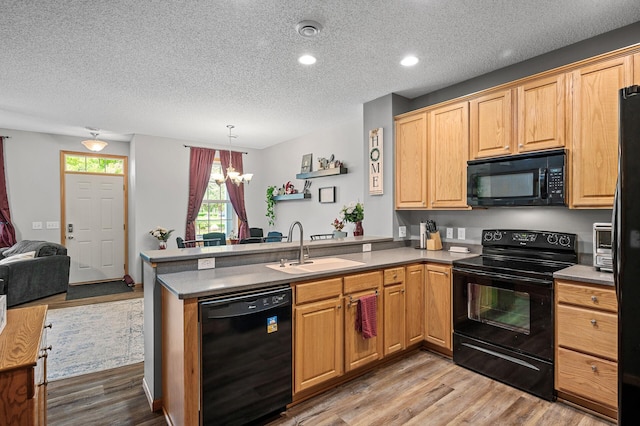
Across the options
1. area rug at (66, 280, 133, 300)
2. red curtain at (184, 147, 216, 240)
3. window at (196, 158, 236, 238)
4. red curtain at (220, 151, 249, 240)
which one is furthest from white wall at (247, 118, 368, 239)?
area rug at (66, 280, 133, 300)

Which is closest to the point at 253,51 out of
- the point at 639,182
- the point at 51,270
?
the point at 639,182

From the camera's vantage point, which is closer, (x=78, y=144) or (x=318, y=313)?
(x=318, y=313)

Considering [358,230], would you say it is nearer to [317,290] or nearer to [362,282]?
[362,282]

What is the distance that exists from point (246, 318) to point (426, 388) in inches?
60.9

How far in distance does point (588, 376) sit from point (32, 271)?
6585mm

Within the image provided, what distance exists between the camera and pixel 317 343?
2.41 meters

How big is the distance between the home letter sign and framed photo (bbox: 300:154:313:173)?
2.02 meters

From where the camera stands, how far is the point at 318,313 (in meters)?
Answer: 2.40

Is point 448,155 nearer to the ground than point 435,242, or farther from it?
farther from it

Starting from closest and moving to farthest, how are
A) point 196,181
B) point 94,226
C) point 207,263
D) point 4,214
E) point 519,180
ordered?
1. point 207,263
2. point 519,180
3. point 4,214
4. point 94,226
5. point 196,181

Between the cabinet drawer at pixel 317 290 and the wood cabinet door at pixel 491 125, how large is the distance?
1.85 meters

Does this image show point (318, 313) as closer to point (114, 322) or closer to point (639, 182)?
point (639, 182)

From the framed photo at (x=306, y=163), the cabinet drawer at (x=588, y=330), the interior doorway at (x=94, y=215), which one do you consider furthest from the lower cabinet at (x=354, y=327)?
the interior doorway at (x=94, y=215)

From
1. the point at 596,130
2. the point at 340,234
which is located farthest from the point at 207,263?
the point at 596,130
